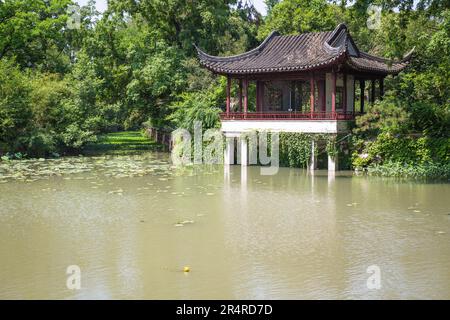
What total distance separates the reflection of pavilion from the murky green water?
3.48 metres

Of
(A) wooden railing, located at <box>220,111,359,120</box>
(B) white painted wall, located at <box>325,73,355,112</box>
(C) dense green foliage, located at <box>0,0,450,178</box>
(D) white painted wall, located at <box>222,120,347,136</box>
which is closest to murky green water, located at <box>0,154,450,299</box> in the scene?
(D) white painted wall, located at <box>222,120,347,136</box>

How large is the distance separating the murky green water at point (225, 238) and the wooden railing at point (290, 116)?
3.00 m

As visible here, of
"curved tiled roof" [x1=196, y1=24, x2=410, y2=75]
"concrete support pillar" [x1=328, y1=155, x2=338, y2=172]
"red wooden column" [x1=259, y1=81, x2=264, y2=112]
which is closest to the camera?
"concrete support pillar" [x1=328, y1=155, x2=338, y2=172]

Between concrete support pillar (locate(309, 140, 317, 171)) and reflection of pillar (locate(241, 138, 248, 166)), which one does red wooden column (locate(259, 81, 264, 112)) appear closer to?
reflection of pillar (locate(241, 138, 248, 166))

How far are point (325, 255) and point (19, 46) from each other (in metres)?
30.6

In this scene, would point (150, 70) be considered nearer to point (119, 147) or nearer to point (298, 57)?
point (119, 147)

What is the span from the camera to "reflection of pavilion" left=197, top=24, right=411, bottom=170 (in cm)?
2197

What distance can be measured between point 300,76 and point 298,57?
30.4 inches

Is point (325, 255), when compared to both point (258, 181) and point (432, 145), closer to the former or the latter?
point (258, 181)

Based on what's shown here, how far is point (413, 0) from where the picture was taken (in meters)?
18.9

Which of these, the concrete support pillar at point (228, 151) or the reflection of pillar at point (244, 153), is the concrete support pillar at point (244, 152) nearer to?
the reflection of pillar at point (244, 153)

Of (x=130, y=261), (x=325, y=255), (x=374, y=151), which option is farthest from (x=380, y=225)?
(x=374, y=151)

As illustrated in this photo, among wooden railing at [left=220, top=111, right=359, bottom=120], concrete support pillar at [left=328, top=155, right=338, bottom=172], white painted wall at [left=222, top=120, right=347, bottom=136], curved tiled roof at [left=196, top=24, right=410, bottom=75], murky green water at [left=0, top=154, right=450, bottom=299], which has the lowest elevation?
murky green water at [left=0, top=154, right=450, bottom=299]

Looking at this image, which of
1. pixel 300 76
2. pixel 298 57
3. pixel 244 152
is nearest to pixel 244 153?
pixel 244 152
